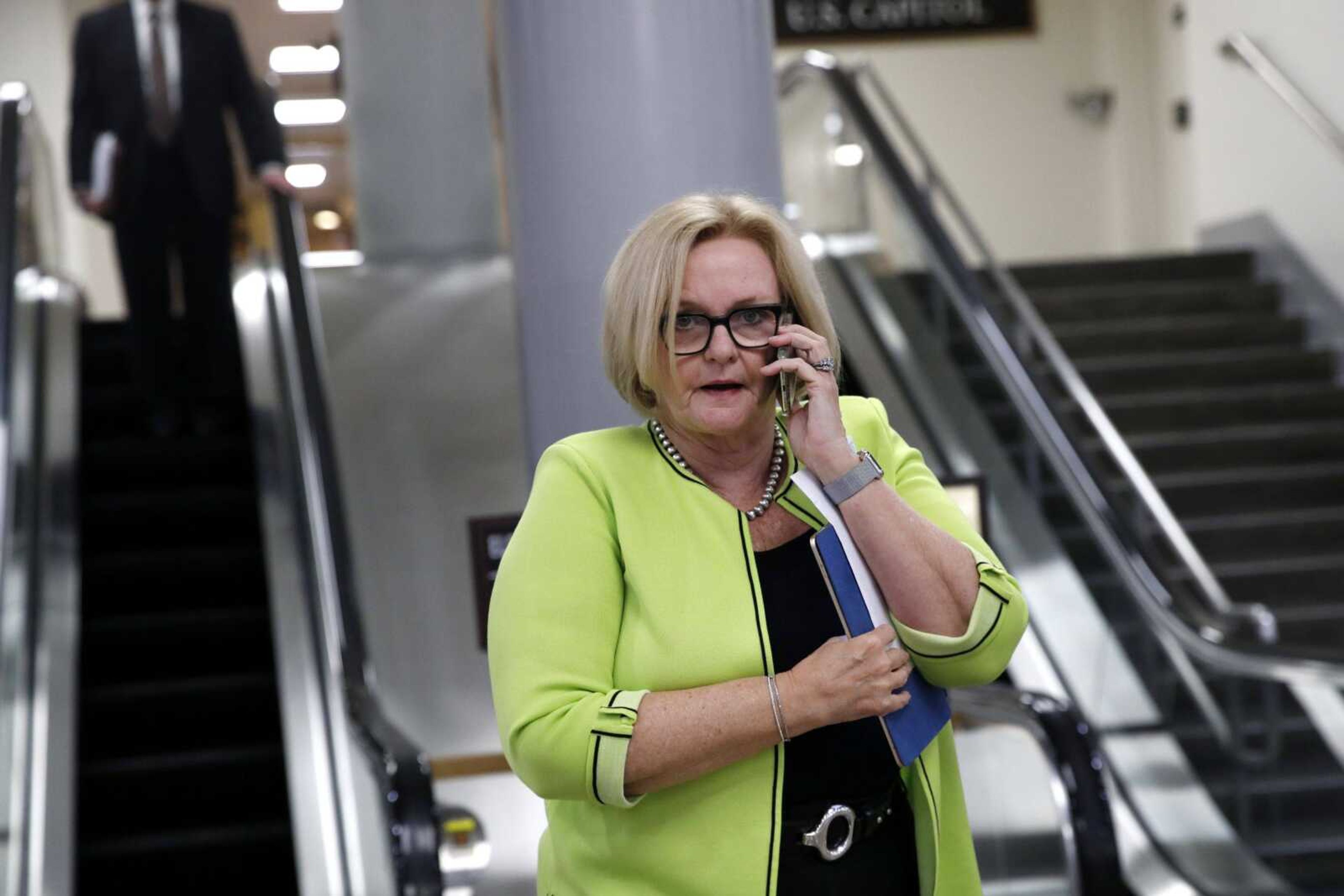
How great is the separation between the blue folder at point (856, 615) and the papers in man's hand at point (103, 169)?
5673 mm

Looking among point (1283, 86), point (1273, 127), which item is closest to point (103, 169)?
point (1283, 86)

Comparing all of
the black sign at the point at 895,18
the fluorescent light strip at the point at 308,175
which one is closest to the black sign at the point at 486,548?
the black sign at the point at 895,18

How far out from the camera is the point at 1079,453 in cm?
689

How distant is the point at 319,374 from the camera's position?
6.57 m

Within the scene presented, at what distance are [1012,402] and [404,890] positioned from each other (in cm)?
497

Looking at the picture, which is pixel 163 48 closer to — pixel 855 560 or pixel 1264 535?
pixel 1264 535

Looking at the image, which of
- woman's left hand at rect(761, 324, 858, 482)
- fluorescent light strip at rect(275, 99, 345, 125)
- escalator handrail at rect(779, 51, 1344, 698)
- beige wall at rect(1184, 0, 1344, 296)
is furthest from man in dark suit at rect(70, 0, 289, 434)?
fluorescent light strip at rect(275, 99, 345, 125)

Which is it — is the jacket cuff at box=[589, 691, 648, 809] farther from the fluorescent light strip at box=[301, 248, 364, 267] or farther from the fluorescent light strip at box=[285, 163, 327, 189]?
the fluorescent light strip at box=[285, 163, 327, 189]

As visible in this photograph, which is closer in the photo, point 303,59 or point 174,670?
point 174,670

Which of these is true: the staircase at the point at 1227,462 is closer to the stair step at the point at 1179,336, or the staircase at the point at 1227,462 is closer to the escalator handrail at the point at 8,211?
the stair step at the point at 1179,336

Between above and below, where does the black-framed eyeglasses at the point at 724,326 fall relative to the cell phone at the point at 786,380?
above

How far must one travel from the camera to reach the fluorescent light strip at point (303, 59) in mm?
17766

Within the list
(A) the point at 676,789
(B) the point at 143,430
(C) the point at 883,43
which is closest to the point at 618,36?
(A) the point at 676,789

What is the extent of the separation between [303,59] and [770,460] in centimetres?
1716
